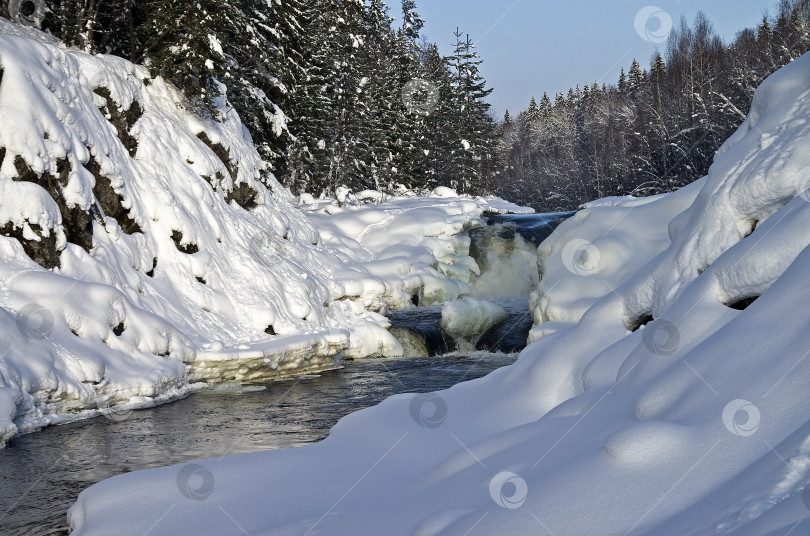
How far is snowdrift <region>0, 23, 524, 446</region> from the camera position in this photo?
10.5 meters

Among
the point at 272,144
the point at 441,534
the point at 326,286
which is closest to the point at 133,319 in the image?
the point at 326,286

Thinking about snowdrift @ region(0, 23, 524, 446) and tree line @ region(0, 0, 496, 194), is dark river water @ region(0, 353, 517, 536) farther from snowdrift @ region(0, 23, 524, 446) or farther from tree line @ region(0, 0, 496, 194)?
tree line @ region(0, 0, 496, 194)

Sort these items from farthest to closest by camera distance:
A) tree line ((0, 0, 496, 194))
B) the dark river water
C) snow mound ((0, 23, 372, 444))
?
tree line ((0, 0, 496, 194)) < snow mound ((0, 23, 372, 444)) < the dark river water

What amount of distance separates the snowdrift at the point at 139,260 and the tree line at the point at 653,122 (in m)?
15.3

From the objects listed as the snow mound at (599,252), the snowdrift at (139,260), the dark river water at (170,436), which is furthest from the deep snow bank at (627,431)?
the snowdrift at (139,260)

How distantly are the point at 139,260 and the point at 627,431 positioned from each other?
12780 mm

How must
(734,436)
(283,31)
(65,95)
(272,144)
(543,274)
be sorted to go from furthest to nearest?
(283,31), (272,144), (543,274), (65,95), (734,436)

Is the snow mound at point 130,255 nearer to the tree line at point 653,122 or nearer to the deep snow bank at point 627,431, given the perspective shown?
the deep snow bank at point 627,431

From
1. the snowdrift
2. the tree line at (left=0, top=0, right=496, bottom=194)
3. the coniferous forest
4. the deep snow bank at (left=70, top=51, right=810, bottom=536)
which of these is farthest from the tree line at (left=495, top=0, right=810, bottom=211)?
the deep snow bank at (left=70, top=51, right=810, bottom=536)

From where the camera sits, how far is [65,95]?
13508 mm

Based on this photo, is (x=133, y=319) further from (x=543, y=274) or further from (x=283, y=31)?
(x=283, y=31)

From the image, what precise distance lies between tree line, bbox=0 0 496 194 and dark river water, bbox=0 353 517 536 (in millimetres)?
9313

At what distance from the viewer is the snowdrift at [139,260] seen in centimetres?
1053

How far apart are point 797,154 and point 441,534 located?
4.23 metres
